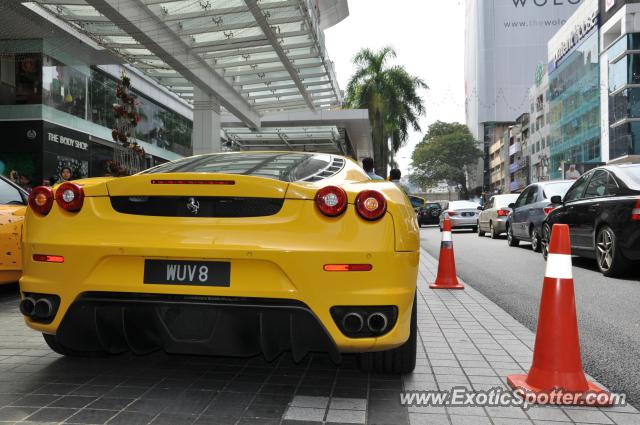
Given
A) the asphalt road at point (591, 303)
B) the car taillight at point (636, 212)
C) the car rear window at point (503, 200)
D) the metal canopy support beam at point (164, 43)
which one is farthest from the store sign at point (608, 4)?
the car taillight at point (636, 212)

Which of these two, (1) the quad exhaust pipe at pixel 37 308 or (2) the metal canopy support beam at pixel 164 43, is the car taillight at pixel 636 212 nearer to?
(1) the quad exhaust pipe at pixel 37 308

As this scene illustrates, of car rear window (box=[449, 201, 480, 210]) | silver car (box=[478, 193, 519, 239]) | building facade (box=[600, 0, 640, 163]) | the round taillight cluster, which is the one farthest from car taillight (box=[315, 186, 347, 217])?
building facade (box=[600, 0, 640, 163])

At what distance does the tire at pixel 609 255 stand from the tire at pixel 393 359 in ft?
17.4

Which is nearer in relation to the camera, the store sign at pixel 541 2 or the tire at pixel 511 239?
Answer: the tire at pixel 511 239

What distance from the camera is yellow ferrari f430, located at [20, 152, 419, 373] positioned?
276 centimetres

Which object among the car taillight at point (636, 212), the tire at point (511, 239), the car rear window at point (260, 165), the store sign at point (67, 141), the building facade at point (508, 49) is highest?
the building facade at point (508, 49)

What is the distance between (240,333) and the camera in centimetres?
288

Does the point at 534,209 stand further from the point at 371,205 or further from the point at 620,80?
the point at 620,80

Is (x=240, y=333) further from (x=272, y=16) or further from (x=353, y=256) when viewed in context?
(x=272, y=16)

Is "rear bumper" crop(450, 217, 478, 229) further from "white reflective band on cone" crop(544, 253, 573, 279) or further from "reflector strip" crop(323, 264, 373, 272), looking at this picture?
"reflector strip" crop(323, 264, 373, 272)

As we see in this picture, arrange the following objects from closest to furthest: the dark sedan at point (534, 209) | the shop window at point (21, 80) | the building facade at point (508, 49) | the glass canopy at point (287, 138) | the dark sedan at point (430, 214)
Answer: the dark sedan at point (534, 209)
the shop window at point (21, 80)
the glass canopy at point (287, 138)
the dark sedan at point (430, 214)
the building facade at point (508, 49)

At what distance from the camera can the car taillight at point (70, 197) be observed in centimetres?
306

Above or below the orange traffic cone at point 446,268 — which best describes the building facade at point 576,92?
above

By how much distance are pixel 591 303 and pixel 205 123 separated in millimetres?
13664
